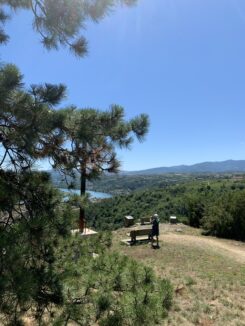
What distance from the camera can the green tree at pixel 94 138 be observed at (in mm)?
3174

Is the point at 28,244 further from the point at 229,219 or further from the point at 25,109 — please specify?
the point at 229,219

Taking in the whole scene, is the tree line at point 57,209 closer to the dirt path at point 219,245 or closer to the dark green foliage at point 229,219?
the dirt path at point 219,245

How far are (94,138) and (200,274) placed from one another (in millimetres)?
7672

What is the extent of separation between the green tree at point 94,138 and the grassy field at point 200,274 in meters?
3.58

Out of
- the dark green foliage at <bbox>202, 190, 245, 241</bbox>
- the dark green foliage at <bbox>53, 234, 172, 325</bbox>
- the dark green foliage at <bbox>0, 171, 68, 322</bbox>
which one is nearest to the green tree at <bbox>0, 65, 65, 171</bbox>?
the dark green foliage at <bbox>0, 171, 68, 322</bbox>

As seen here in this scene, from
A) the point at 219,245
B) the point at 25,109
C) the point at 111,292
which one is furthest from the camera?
the point at 219,245

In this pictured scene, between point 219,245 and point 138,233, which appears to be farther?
Answer: point 219,245

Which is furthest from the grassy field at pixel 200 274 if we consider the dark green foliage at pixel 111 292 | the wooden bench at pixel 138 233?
the dark green foliage at pixel 111 292

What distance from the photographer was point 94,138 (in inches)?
128

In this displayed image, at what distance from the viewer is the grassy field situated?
6766 millimetres

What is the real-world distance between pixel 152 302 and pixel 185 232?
15312 mm

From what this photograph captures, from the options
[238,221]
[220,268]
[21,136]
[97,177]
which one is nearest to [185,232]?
[238,221]

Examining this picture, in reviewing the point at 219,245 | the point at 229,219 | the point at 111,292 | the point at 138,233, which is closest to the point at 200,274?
the point at 138,233

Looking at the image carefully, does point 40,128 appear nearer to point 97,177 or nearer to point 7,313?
point 97,177
